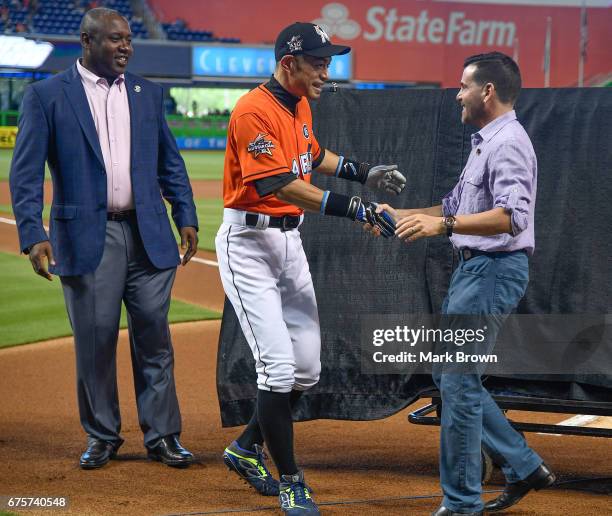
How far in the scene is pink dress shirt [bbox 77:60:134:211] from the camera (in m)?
4.82

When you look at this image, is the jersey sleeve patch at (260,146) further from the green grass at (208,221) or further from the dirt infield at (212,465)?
the green grass at (208,221)

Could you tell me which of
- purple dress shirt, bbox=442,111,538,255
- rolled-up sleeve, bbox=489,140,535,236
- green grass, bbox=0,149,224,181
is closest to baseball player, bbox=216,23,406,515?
purple dress shirt, bbox=442,111,538,255

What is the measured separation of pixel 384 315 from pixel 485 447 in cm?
107

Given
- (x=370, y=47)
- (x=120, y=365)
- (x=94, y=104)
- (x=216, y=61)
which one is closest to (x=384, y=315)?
(x=94, y=104)

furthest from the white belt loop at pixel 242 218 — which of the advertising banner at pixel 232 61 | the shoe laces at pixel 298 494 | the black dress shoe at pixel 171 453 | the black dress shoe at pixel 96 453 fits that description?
the advertising banner at pixel 232 61

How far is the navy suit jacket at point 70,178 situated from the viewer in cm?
473

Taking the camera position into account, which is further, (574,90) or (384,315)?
(384,315)

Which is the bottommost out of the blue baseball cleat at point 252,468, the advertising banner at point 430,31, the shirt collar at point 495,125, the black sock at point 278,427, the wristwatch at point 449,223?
the blue baseball cleat at point 252,468

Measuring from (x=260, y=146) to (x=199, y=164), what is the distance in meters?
27.3

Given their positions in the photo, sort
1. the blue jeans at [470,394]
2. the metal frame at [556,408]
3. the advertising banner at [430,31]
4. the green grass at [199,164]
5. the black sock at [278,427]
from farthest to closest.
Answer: the advertising banner at [430,31]
the green grass at [199,164]
the metal frame at [556,408]
the black sock at [278,427]
the blue jeans at [470,394]

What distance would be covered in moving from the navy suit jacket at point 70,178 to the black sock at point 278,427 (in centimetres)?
115

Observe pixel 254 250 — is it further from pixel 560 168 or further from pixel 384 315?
pixel 560 168

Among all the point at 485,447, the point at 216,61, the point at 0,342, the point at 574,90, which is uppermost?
the point at 216,61

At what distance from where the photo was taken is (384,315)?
4859 mm
